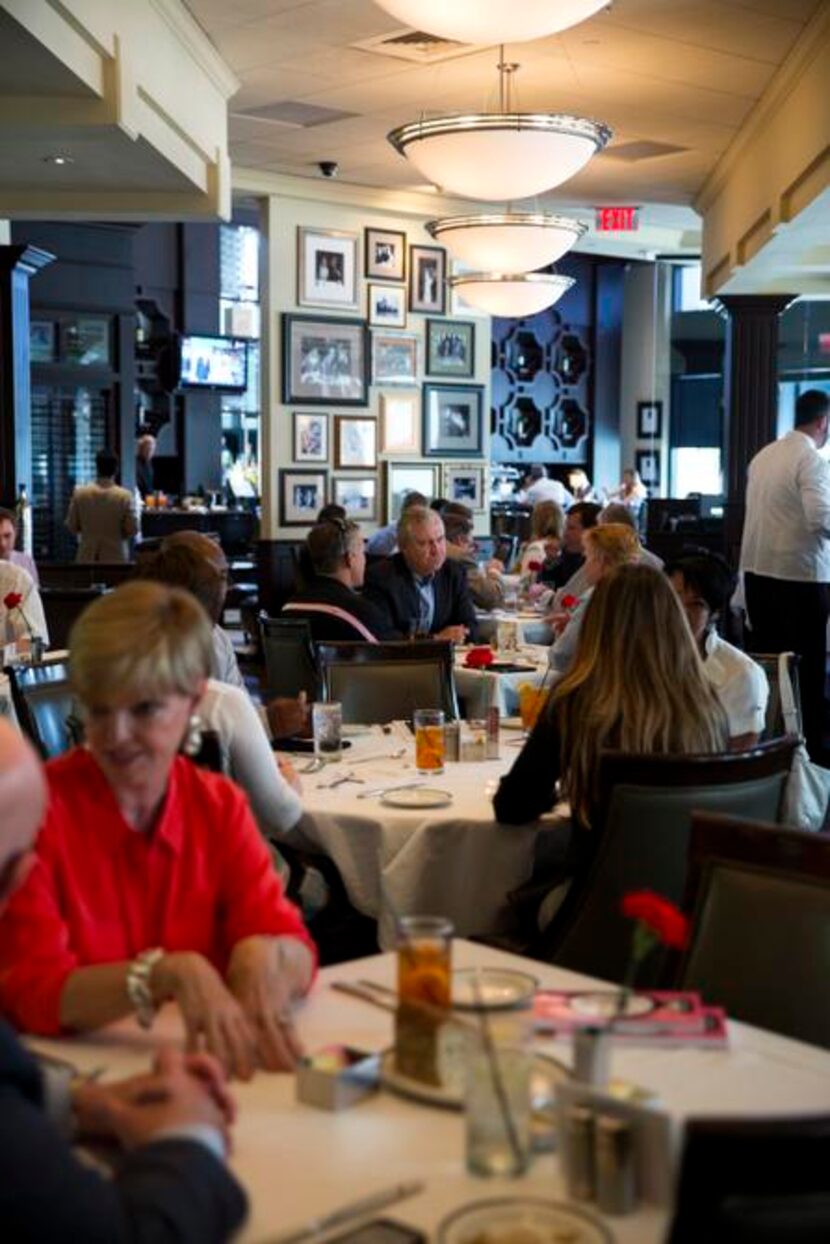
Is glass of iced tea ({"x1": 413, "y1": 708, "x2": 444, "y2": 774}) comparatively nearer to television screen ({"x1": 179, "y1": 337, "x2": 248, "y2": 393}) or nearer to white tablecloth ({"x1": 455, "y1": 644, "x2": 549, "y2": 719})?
white tablecloth ({"x1": 455, "y1": 644, "x2": 549, "y2": 719})

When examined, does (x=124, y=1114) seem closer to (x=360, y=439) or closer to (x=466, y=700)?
(x=466, y=700)

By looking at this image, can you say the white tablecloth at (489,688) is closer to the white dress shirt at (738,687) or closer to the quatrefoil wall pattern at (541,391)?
the white dress shirt at (738,687)

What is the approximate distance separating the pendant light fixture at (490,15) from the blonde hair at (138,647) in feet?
10.9

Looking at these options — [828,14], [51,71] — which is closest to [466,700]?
[51,71]

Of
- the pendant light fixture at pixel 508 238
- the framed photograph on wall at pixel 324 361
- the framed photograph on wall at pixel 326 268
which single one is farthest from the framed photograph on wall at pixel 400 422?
the pendant light fixture at pixel 508 238

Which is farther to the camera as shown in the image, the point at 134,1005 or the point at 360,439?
the point at 360,439

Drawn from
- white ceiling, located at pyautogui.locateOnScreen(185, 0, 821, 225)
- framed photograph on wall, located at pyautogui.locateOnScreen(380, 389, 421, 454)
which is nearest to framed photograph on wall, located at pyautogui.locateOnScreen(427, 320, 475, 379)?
framed photograph on wall, located at pyautogui.locateOnScreen(380, 389, 421, 454)

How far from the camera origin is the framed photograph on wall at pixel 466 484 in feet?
45.2

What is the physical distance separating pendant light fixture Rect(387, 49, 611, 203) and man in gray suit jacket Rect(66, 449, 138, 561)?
5.86 m

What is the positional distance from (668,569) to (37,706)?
2.13m

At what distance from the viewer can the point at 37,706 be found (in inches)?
180

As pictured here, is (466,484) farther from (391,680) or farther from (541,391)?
(391,680)

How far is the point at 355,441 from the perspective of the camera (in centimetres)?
1279

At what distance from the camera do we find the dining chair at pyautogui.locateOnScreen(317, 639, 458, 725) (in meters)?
5.53
